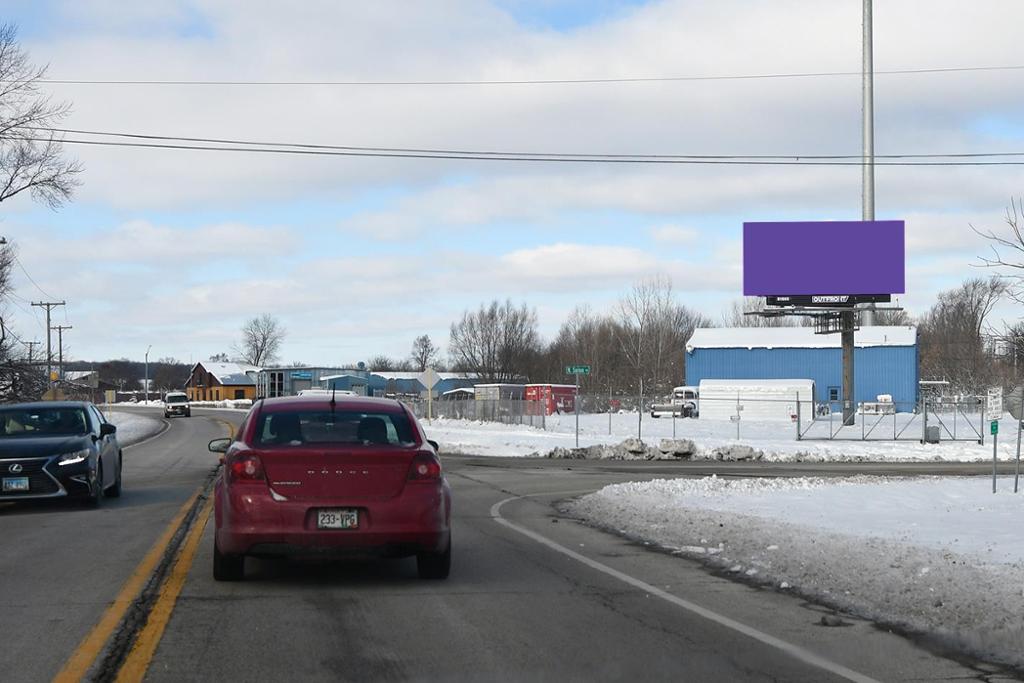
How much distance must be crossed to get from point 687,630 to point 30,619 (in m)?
4.75

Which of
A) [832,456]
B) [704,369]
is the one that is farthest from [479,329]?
[832,456]

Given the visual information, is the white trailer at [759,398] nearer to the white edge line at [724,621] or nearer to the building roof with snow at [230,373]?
the white edge line at [724,621]

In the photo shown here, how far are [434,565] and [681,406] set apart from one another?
216 ft

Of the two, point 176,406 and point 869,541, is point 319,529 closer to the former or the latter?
point 869,541

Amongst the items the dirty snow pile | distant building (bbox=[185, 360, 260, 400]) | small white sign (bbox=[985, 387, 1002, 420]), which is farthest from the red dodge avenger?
distant building (bbox=[185, 360, 260, 400])

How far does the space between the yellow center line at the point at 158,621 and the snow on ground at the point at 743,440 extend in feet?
82.4

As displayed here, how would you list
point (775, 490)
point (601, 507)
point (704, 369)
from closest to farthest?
point (601, 507), point (775, 490), point (704, 369)

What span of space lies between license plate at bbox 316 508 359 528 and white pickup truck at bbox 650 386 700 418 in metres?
63.6

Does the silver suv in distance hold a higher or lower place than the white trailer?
lower

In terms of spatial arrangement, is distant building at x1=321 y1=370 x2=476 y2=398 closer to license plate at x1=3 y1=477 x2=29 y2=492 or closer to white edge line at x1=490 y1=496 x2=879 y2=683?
license plate at x1=3 y1=477 x2=29 y2=492

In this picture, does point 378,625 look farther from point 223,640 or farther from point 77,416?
point 77,416

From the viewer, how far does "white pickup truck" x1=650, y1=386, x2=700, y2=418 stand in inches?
2926

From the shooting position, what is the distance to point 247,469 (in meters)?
9.41

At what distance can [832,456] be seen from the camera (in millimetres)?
37031
